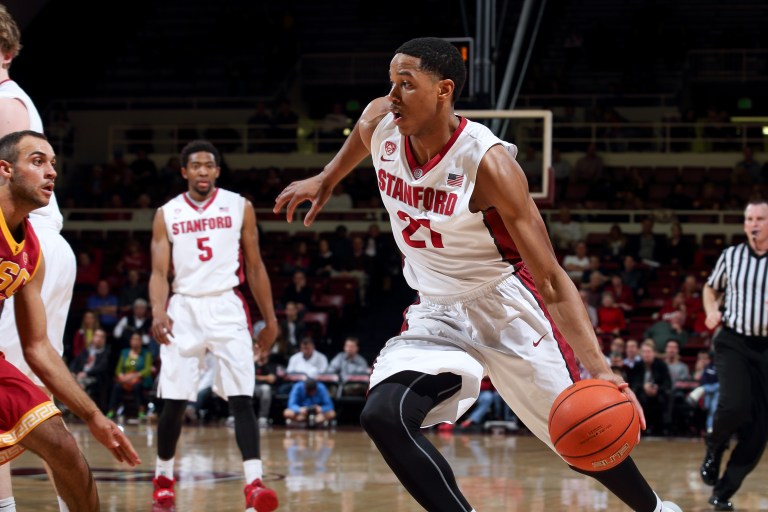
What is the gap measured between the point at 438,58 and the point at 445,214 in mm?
573

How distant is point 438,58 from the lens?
4.12 m

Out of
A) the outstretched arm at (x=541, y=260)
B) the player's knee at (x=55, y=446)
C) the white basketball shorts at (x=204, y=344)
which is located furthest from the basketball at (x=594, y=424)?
the white basketball shorts at (x=204, y=344)

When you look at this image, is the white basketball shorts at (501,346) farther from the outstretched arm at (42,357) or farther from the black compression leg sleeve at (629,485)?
the outstretched arm at (42,357)

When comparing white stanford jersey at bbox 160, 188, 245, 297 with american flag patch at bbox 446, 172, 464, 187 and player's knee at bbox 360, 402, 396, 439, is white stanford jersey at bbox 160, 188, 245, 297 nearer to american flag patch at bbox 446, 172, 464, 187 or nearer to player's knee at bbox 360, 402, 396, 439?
american flag patch at bbox 446, 172, 464, 187

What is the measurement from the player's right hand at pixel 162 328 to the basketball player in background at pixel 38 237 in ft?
4.68

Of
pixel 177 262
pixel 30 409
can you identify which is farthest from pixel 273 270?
pixel 30 409

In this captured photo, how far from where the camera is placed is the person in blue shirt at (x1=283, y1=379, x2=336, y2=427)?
13.6 m

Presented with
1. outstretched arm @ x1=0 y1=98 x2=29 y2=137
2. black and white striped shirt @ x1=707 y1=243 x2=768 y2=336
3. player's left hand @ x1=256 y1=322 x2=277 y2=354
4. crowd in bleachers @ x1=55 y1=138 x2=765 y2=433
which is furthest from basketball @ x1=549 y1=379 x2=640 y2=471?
crowd in bleachers @ x1=55 y1=138 x2=765 y2=433

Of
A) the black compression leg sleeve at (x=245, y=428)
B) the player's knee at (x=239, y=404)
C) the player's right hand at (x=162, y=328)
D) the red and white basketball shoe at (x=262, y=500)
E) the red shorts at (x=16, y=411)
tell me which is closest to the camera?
the red shorts at (x=16, y=411)

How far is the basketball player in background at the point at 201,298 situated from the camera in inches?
260

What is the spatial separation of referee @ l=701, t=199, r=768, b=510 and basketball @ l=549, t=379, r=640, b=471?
10.7ft

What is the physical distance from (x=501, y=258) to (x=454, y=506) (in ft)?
3.22

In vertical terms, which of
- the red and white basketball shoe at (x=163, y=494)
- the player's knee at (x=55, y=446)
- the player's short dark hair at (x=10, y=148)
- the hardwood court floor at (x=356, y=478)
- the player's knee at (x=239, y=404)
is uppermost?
the player's short dark hair at (x=10, y=148)

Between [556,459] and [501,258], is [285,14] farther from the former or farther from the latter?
[501,258]
